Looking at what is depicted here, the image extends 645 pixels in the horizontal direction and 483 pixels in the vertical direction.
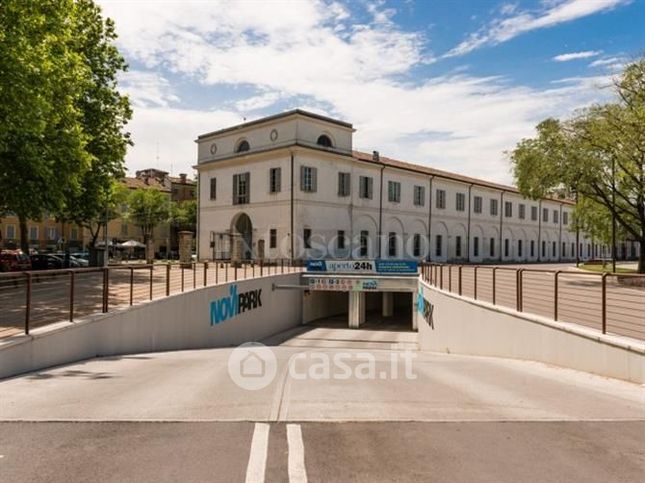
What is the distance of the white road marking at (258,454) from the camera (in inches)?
158

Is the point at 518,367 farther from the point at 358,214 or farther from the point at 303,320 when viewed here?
the point at 358,214

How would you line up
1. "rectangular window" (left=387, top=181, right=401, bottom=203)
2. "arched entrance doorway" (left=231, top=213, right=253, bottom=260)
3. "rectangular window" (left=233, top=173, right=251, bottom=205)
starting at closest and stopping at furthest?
"arched entrance doorway" (left=231, top=213, right=253, bottom=260) < "rectangular window" (left=233, top=173, right=251, bottom=205) < "rectangular window" (left=387, top=181, right=401, bottom=203)

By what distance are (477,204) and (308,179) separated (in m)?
25.9

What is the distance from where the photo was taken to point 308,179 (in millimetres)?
40281

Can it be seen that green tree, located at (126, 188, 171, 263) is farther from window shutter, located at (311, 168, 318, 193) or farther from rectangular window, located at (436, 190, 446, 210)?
rectangular window, located at (436, 190, 446, 210)

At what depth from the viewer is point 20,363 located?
8.10 m

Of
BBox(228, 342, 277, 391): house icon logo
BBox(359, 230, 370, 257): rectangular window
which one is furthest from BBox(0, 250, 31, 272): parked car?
BBox(359, 230, 370, 257): rectangular window

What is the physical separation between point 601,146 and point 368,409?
22.5m

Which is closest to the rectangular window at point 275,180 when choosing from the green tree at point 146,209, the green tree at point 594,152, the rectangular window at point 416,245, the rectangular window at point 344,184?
the rectangular window at point 344,184

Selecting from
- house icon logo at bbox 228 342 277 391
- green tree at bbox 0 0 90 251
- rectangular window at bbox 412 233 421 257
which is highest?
green tree at bbox 0 0 90 251

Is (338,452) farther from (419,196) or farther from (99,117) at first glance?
(419,196)

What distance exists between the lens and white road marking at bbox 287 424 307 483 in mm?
4018

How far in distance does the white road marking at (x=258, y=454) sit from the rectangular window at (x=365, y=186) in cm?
4027

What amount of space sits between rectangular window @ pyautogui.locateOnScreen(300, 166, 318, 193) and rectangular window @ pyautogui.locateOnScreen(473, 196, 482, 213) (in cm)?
2442
